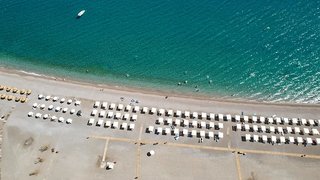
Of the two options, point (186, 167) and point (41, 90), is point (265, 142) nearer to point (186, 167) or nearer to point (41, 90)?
point (186, 167)

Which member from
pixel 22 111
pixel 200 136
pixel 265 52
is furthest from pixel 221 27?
pixel 22 111

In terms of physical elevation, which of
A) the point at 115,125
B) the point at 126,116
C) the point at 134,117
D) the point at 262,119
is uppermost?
the point at 262,119

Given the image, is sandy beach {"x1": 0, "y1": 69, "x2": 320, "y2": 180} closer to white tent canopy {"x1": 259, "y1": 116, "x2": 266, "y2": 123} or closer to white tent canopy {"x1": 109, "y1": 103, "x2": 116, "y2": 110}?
white tent canopy {"x1": 109, "y1": 103, "x2": 116, "y2": 110}

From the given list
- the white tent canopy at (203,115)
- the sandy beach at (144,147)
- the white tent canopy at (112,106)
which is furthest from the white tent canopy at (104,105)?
the white tent canopy at (203,115)

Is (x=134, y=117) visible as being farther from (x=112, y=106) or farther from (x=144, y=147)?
(x=144, y=147)

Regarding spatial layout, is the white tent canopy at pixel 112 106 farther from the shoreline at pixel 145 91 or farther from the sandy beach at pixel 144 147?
the shoreline at pixel 145 91

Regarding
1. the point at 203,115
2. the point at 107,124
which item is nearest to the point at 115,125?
the point at 107,124
